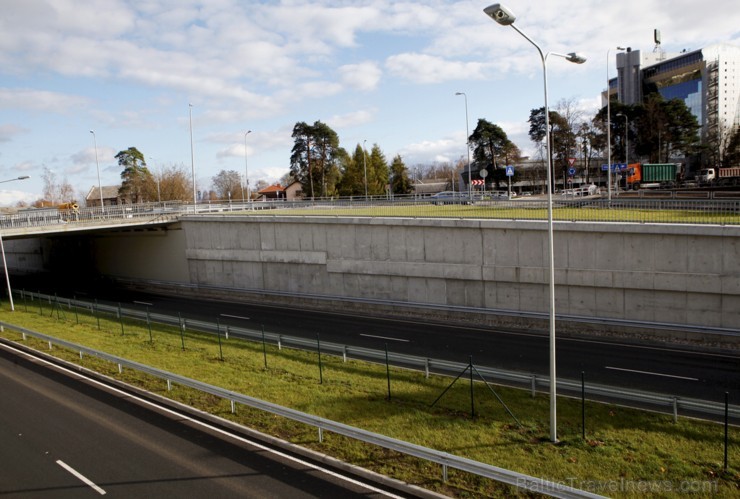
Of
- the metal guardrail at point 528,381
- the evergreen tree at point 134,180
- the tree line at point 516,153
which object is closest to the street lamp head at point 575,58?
the metal guardrail at point 528,381

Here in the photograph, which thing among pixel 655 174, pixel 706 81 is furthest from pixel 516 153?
pixel 706 81

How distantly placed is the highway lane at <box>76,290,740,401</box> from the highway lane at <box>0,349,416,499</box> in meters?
11.2

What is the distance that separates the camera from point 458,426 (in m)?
13.7

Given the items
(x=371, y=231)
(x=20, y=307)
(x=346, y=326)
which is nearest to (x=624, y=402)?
(x=346, y=326)

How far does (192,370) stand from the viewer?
19141mm

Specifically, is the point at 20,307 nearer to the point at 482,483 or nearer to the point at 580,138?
the point at 482,483

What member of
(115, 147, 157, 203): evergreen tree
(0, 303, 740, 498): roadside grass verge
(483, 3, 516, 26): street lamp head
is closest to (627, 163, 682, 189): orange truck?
(0, 303, 740, 498): roadside grass verge

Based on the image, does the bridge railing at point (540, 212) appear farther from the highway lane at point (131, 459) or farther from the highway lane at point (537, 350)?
the highway lane at point (131, 459)

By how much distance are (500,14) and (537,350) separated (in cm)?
1634

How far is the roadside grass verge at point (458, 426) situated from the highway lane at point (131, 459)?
114 centimetres

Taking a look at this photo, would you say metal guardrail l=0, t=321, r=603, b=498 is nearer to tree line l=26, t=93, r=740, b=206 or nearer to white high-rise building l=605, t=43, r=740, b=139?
tree line l=26, t=93, r=740, b=206

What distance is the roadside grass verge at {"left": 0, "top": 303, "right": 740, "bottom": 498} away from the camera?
10773 millimetres

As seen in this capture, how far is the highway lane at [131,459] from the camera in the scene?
10445 millimetres

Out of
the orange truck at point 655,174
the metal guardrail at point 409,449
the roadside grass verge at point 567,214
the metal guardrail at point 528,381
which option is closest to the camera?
the metal guardrail at point 409,449
